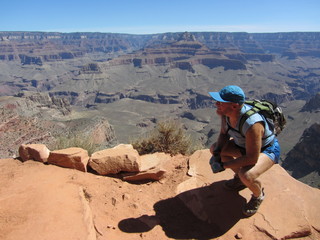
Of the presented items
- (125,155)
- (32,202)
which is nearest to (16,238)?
(32,202)

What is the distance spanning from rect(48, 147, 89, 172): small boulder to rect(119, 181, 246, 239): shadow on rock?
1.75 m

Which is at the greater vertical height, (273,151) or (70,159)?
(273,151)

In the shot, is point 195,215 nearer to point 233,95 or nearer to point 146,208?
point 146,208

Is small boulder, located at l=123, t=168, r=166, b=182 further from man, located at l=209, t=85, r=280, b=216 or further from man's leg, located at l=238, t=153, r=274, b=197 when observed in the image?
man's leg, located at l=238, t=153, r=274, b=197

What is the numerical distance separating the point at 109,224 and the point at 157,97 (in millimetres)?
135228

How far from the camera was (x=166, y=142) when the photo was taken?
6.78 meters

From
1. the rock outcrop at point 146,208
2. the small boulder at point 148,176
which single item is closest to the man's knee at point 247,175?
the rock outcrop at point 146,208

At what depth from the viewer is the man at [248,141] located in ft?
11.8

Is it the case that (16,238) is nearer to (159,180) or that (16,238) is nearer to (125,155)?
(125,155)

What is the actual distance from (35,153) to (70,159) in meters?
0.89

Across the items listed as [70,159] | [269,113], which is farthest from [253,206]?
[70,159]

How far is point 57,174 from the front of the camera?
5098 millimetres

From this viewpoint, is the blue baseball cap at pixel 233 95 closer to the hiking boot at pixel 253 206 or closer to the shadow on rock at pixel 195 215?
the hiking boot at pixel 253 206

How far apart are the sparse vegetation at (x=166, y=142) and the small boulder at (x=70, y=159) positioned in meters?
1.72
